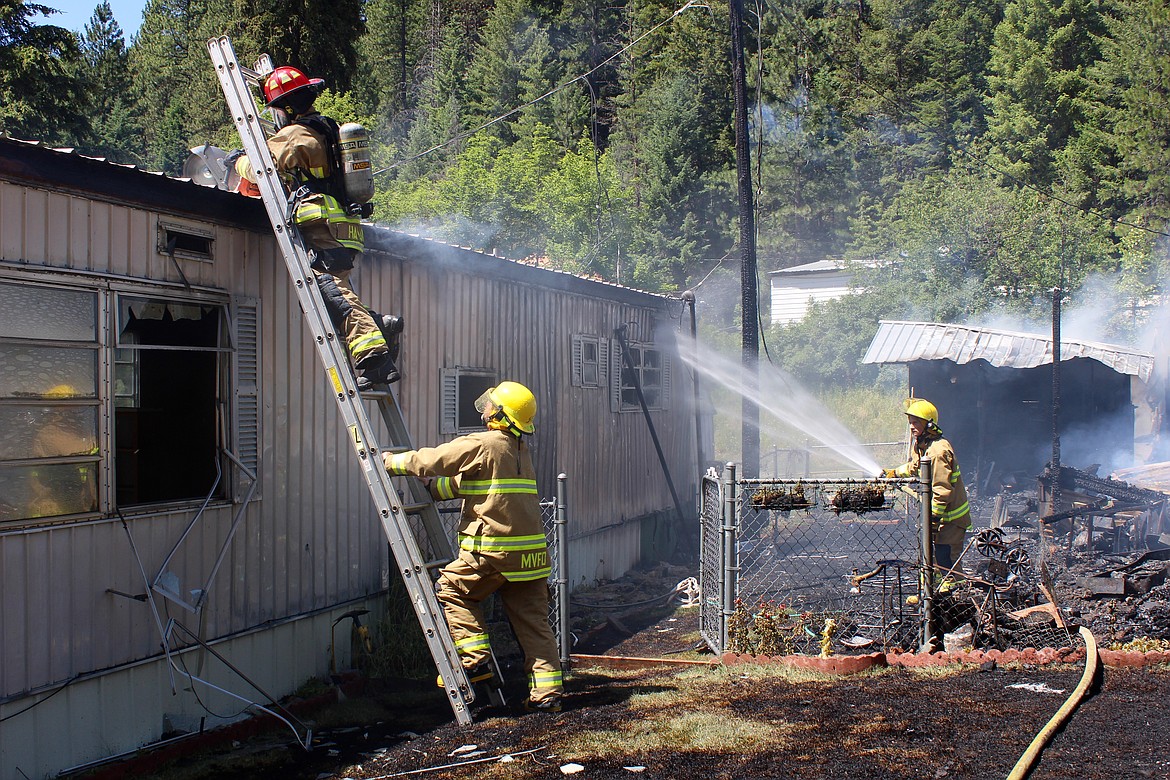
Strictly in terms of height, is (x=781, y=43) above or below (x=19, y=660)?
above

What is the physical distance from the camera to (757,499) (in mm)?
7613

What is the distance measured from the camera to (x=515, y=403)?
19.8ft

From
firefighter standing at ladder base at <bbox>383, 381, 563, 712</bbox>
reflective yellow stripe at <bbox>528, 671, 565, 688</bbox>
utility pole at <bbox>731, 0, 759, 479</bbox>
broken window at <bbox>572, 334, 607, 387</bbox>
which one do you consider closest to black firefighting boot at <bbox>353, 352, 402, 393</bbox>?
firefighter standing at ladder base at <bbox>383, 381, 563, 712</bbox>

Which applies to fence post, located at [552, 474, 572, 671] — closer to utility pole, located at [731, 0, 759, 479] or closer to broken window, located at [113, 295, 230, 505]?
broken window, located at [113, 295, 230, 505]

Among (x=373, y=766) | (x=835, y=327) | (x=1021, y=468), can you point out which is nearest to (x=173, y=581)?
(x=373, y=766)

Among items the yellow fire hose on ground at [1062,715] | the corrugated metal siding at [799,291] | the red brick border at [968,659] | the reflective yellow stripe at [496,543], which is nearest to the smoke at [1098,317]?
the corrugated metal siding at [799,291]

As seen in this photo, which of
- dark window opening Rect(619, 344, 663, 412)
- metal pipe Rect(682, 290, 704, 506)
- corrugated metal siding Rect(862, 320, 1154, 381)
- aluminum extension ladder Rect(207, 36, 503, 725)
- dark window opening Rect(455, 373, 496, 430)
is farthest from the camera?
corrugated metal siding Rect(862, 320, 1154, 381)

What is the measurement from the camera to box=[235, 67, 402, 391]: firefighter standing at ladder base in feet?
18.9

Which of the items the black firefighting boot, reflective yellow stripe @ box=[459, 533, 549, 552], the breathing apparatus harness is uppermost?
the breathing apparatus harness

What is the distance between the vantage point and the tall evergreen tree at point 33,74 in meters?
24.2

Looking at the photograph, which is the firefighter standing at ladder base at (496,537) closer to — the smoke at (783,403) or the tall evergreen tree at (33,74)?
the smoke at (783,403)

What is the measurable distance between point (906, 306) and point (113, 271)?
2947cm

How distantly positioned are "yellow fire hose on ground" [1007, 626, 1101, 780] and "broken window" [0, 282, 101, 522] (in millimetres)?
4977

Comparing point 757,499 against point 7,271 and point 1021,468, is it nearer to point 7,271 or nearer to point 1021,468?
point 7,271
